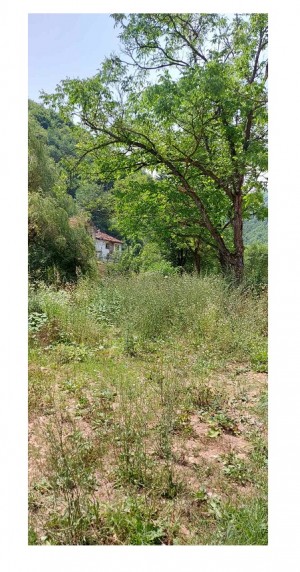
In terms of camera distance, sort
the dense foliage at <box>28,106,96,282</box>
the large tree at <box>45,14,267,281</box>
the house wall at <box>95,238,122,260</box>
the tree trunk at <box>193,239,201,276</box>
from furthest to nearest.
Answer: the tree trunk at <box>193,239,201,276</box> → the house wall at <box>95,238,122,260</box> → the dense foliage at <box>28,106,96,282</box> → the large tree at <box>45,14,267,281</box>

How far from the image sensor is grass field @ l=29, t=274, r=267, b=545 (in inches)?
57.2

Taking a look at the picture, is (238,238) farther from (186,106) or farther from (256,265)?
(186,106)

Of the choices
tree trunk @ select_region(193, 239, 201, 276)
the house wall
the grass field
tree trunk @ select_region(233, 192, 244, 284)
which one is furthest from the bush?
the house wall

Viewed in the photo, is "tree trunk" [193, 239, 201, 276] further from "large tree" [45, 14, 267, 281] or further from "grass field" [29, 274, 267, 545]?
"grass field" [29, 274, 267, 545]

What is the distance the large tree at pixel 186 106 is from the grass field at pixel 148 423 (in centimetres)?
215

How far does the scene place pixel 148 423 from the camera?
2.11m

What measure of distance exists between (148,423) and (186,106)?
4.20 m

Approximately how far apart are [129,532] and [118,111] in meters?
4.82

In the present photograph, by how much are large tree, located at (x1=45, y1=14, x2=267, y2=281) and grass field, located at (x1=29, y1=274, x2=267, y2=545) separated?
2.15 metres

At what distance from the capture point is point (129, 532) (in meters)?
1.41

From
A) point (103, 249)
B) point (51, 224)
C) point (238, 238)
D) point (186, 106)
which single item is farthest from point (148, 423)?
point (103, 249)

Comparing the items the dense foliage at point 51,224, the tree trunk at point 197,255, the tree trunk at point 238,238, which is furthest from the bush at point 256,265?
the dense foliage at point 51,224
